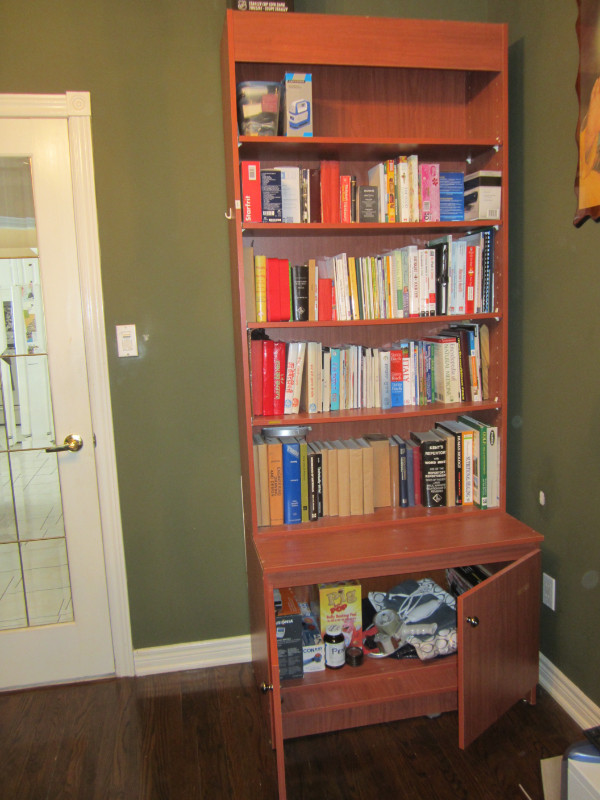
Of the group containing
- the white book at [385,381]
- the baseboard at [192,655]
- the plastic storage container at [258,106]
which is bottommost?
the baseboard at [192,655]

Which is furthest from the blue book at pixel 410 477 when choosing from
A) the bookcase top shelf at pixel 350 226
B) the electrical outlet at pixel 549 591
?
the bookcase top shelf at pixel 350 226

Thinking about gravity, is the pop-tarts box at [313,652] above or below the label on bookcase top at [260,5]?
below

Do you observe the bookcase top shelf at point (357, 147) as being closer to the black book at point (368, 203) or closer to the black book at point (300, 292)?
the black book at point (368, 203)

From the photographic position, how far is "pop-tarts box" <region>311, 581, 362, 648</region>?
214 cm

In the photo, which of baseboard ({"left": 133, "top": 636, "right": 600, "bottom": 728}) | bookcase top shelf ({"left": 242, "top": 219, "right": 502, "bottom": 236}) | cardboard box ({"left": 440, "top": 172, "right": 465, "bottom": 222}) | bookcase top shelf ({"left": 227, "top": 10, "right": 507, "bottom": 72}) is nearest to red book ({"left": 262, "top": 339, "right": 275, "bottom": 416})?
bookcase top shelf ({"left": 242, "top": 219, "right": 502, "bottom": 236})

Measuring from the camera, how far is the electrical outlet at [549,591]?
2.14 m

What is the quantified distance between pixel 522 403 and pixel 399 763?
1.33 metres

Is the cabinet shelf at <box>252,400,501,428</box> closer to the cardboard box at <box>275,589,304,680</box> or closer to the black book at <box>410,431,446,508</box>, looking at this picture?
the black book at <box>410,431,446,508</box>

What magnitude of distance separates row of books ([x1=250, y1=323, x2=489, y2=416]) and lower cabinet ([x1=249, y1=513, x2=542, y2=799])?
48 cm

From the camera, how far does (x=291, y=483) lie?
6.98 feet

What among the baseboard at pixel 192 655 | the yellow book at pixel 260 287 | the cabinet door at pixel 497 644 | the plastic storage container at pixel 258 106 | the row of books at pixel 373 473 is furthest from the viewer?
the baseboard at pixel 192 655

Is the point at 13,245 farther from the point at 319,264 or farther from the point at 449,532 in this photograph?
the point at 449,532

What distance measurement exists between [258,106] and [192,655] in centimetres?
213

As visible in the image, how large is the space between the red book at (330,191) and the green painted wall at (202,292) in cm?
43
